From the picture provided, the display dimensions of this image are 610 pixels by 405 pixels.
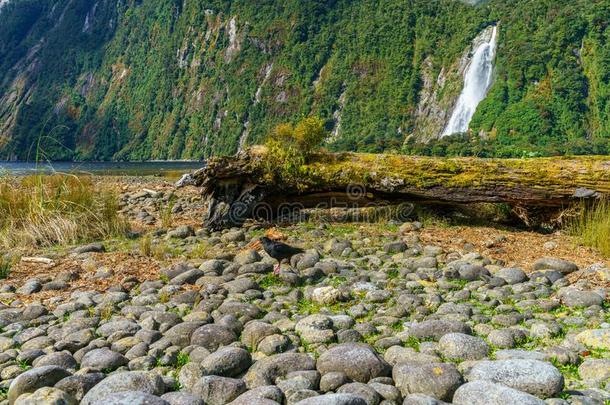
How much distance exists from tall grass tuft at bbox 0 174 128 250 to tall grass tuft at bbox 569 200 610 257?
25.6ft

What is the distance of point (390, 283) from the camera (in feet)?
20.1

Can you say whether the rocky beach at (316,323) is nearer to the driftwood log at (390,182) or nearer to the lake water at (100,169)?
the driftwood log at (390,182)

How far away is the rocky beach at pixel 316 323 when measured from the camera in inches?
138

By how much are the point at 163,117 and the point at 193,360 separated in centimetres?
20457

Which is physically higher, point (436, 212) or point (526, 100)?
point (526, 100)

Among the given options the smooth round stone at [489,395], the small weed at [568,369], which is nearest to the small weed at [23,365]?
the smooth round stone at [489,395]

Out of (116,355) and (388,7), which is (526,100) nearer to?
(388,7)

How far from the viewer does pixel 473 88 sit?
11406cm

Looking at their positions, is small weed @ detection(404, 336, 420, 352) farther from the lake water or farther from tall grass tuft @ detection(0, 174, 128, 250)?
the lake water

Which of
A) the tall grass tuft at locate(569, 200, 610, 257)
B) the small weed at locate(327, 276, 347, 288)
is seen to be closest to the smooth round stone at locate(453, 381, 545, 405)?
the small weed at locate(327, 276, 347, 288)

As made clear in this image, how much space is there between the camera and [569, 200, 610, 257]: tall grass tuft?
7285mm

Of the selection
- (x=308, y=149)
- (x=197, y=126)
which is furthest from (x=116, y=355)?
(x=197, y=126)

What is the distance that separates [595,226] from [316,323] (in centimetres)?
521

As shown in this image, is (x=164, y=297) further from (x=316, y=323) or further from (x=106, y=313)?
(x=316, y=323)
